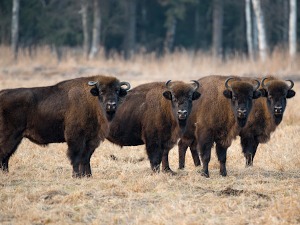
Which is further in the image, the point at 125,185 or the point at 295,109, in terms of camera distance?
→ the point at 295,109

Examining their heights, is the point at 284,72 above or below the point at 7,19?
below

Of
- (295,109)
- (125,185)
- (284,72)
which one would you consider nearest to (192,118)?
(125,185)

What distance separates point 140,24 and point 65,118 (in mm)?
35633

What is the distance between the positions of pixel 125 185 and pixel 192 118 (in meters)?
2.45

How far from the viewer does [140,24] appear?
47.0m

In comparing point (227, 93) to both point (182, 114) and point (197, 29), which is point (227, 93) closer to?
point (182, 114)

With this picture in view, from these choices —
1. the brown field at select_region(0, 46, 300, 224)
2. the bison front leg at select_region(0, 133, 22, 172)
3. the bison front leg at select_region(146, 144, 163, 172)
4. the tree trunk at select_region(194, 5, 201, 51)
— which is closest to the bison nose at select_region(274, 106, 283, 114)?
the brown field at select_region(0, 46, 300, 224)

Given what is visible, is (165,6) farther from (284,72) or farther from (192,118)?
(192,118)

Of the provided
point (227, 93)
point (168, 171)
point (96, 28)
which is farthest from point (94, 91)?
point (96, 28)

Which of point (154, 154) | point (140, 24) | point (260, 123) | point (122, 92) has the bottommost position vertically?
point (154, 154)

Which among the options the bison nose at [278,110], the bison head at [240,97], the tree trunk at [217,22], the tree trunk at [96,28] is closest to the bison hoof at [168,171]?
the bison head at [240,97]

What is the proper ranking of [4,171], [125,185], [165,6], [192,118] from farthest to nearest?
[165,6], [192,118], [4,171], [125,185]

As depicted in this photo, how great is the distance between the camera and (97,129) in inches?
468

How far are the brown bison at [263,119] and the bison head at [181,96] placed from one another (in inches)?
66.1
